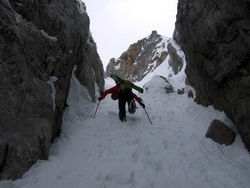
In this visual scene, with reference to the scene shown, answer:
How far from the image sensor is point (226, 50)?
8.20 meters

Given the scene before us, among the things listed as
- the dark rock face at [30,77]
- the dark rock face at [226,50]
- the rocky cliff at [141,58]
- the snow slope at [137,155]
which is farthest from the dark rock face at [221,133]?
the rocky cliff at [141,58]

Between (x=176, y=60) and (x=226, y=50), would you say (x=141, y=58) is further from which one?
(x=226, y=50)

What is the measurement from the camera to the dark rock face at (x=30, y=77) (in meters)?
5.60

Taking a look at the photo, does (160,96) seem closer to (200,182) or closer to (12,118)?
(200,182)

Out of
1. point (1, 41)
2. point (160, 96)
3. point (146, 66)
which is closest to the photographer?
point (1, 41)

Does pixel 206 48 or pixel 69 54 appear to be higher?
pixel 206 48

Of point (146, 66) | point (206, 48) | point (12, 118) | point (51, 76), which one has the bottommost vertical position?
point (12, 118)

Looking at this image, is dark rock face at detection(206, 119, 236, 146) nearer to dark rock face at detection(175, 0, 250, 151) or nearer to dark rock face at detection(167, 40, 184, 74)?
dark rock face at detection(175, 0, 250, 151)

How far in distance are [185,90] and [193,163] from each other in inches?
377

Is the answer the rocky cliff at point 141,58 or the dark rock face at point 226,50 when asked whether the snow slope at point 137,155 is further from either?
the rocky cliff at point 141,58

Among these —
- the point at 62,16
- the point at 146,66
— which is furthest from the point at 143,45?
the point at 62,16

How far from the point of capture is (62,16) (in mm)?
10266

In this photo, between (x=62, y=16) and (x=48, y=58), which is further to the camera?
(x=62, y=16)

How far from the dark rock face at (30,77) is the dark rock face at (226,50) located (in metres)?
6.21
